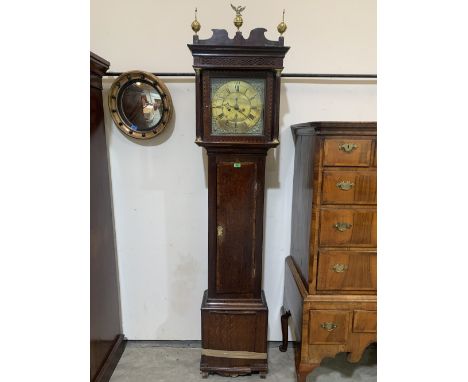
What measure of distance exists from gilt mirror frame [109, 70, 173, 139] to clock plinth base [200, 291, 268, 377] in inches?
39.4

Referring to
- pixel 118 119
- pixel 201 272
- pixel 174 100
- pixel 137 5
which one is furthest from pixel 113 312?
pixel 137 5

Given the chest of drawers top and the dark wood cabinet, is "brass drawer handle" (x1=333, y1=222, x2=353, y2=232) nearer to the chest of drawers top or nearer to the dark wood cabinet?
the chest of drawers top

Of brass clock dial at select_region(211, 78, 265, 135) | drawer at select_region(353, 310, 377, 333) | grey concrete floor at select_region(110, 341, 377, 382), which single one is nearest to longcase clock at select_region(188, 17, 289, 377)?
brass clock dial at select_region(211, 78, 265, 135)

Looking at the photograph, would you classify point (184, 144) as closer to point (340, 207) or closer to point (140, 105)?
point (140, 105)

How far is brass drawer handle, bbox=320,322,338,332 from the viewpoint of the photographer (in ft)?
5.04

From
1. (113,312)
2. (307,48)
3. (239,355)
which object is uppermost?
(307,48)

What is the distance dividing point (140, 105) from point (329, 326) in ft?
4.98

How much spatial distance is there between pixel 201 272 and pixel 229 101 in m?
1.05

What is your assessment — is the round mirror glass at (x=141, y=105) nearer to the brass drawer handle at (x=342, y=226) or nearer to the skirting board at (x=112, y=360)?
the brass drawer handle at (x=342, y=226)

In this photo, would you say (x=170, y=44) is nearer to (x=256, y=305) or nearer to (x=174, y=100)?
(x=174, y=100)

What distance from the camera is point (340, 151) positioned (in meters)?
1.45

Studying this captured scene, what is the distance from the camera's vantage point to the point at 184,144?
191 centimetres

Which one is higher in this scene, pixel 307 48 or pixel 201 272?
pixel 307 48

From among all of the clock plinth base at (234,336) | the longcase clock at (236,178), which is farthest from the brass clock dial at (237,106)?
the clock plinth base at (234,336)
